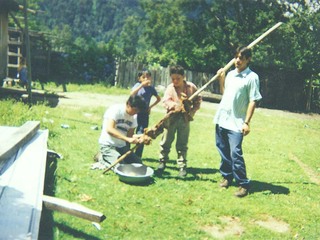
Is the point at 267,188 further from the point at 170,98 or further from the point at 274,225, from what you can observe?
the point at 170,98

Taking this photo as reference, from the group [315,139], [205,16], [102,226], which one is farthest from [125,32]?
[102,226]

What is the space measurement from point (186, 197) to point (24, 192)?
8.43 ft

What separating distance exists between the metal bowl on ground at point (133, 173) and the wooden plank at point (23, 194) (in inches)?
50.3

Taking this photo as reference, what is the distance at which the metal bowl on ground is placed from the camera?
5.82 metres

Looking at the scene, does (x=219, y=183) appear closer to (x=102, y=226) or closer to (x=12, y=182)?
(x=102, y=226)

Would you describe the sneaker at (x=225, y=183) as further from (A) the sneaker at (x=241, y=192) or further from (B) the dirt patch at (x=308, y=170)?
(B) the dirt patch at (x=308, y=170)

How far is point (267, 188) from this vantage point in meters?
→ 6.44

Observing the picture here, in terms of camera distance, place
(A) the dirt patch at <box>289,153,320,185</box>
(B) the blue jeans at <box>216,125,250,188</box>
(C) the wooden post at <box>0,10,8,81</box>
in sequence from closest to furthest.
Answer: (B) the blue jeans at <box>216,125,250,188</box> → (A) the dirt patch at <box>289,153,320,185</box> → (C) the wooden post at <box>0,10,8,81</box>

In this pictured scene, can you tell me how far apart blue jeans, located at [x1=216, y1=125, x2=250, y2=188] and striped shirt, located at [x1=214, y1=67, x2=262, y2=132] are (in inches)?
5.5

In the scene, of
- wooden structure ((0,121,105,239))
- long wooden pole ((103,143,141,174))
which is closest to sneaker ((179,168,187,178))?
long wooden pole ((103,143,141,174))

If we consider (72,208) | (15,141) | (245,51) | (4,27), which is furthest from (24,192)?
(4,27)

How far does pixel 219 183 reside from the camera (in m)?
6.41

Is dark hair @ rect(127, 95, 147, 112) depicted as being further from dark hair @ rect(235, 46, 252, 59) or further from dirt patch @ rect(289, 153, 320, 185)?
dirt patch @ rect(289, 153, 320, 185)

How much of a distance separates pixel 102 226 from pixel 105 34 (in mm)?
153528
